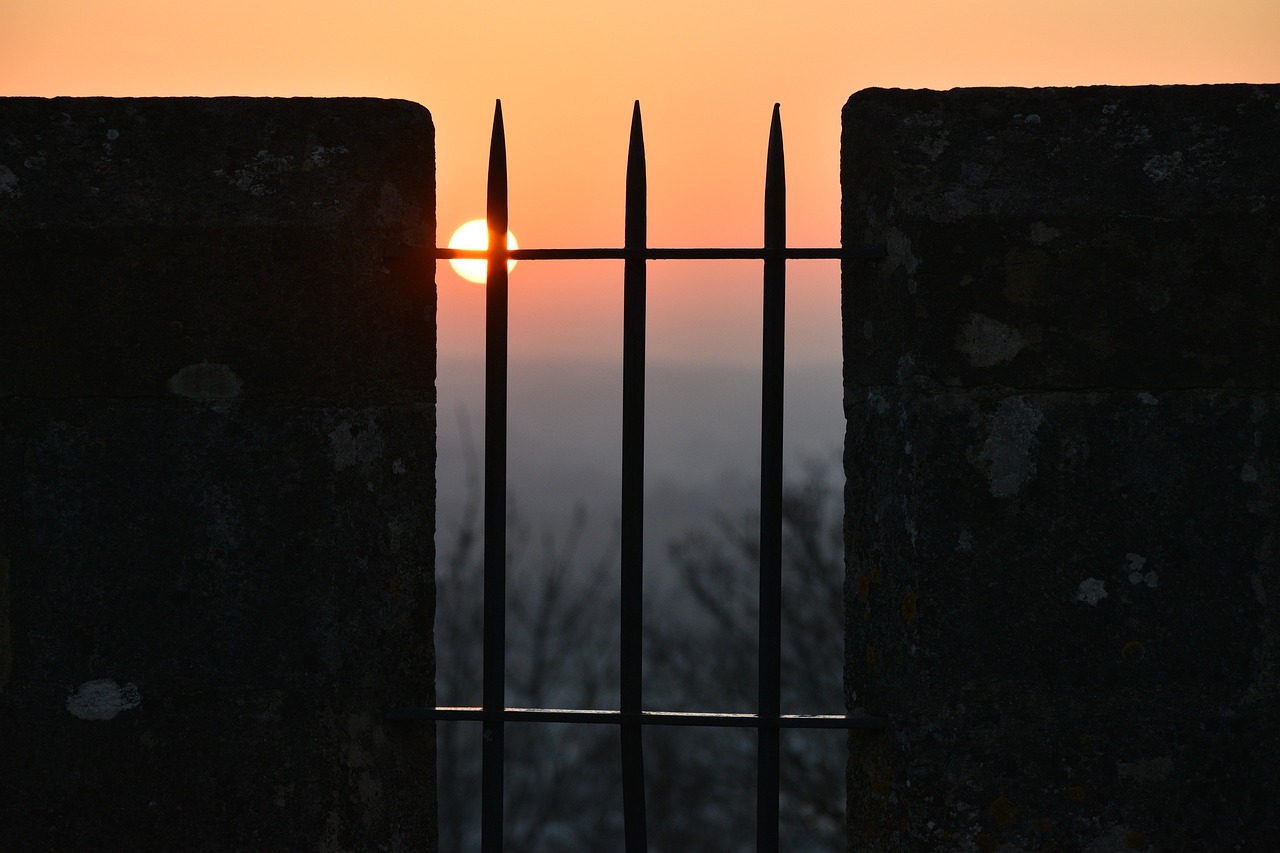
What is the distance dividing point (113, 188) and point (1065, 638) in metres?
1.82

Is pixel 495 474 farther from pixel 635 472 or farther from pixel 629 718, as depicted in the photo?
pixel 629 718

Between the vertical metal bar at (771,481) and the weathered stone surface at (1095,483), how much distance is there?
0.72ft

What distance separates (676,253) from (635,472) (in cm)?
39

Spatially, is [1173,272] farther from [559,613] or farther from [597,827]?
[559,613]

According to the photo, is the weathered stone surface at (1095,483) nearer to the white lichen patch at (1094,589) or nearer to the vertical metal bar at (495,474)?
the white lichen patch at (1094,589)

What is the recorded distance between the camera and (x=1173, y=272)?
6.77ft

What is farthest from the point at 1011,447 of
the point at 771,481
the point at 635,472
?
the point at 635,472

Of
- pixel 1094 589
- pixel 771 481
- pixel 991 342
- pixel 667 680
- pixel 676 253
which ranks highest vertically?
pixel 676 253

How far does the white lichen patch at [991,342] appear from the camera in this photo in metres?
2.07

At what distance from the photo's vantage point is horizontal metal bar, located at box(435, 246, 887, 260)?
2137mm

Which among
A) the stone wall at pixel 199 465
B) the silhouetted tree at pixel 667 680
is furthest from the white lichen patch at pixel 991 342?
the silhouetted tree at pixel 667 680

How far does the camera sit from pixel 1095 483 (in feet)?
6.81

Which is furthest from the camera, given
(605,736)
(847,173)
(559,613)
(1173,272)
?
(559,613)

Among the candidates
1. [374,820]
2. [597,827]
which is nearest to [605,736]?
[597,827]
